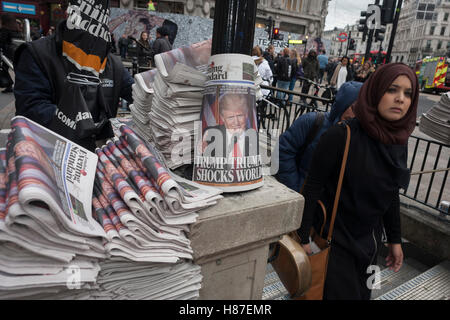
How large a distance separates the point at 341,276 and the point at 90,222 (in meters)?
1.67

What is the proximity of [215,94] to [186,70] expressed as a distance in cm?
19

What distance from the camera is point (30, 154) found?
91 cm

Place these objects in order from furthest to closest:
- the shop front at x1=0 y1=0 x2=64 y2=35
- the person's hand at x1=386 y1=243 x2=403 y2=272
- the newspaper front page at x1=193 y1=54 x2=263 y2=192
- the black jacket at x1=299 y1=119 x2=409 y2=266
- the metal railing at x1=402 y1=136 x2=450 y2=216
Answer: the shop front at x1=0 y1=0 x2=64 y2=35, the metal railing at x1=402 y1=136 x2=450 y2=216, the person's hand at x1=386 y1=243 x2=403 y2=272, the black jacket at x1=299 y1=119 x2=409 y2=266, the newspaper front page at x1=193 y1=54 x2=263 y2=192

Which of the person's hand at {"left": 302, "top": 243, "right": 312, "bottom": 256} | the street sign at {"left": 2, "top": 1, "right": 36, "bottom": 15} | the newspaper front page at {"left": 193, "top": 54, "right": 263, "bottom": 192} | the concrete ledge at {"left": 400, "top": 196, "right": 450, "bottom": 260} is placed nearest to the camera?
the newspaper front page at {"left": 193, "top": 54, "right": 263, "bottom": 192}

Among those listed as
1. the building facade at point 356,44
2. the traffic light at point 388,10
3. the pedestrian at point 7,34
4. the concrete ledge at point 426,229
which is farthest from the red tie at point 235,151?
the building facade at point 356,44

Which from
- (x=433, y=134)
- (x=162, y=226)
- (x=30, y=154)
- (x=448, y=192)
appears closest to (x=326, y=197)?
(x=162, y=226)

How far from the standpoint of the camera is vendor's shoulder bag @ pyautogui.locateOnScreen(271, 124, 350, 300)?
1.74m

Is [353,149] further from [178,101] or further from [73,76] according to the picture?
[73,76]

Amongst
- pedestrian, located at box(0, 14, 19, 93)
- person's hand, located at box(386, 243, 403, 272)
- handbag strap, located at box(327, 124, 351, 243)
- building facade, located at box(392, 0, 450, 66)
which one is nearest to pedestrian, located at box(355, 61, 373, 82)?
person's hand, located at box(386, 243, 403, 272)

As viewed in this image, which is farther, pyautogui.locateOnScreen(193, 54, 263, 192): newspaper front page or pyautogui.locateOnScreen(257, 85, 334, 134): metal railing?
pyautogui.locateOnScreen(257, 85, 334, 134): metal railing

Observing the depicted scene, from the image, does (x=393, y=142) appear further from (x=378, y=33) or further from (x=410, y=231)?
(x=378, y=33)

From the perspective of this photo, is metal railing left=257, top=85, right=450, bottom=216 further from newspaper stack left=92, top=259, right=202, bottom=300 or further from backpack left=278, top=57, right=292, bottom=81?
backpack left=278, top=57, right=292, bottom=81

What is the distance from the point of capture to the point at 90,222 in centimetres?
94

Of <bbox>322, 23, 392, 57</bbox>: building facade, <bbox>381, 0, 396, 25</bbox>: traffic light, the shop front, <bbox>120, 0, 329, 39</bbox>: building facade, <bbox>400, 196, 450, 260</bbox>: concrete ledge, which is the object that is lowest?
<bbox>400, 196, 450, 260</bbox>: concrete ledge
